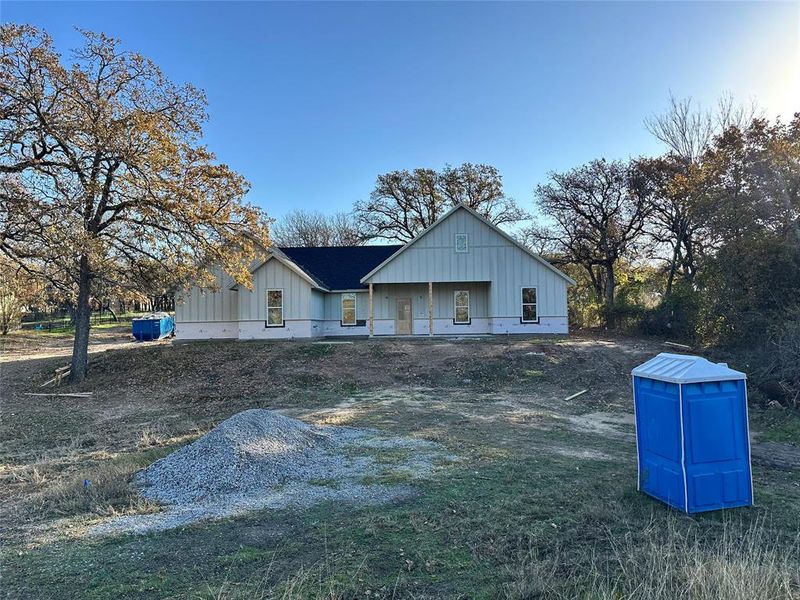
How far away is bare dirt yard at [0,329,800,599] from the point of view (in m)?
3.70

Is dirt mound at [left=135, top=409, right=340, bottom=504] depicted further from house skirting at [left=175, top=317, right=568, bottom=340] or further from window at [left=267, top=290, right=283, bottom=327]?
window at [left=267, top=290, right=283, bottom=327]

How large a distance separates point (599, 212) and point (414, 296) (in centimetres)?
1583

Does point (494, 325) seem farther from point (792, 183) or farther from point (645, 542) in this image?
point (645, 542)

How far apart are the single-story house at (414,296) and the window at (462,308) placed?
0.17 feet

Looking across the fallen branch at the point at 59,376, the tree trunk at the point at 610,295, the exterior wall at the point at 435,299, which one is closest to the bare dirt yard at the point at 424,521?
the fallen branch at the point at 59,376

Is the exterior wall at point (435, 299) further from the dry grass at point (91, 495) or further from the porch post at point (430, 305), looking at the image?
the dry grass at point (91, 495)

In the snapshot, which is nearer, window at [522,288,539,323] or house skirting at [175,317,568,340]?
house skirting at [175,317,568,340]

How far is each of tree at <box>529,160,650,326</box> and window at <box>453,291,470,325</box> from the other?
445 inches

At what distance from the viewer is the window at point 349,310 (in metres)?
26.8

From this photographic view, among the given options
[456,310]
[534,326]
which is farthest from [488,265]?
[534,326]

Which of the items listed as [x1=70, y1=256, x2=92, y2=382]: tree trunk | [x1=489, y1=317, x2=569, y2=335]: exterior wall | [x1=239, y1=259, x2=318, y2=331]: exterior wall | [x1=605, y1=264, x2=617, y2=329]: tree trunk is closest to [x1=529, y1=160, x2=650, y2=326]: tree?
[x1=605, y1=264, x2=617, y2=329]: tree trunk

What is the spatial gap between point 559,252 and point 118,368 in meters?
30.3

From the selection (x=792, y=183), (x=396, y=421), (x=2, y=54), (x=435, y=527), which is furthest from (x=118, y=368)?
(x=792, y=183)

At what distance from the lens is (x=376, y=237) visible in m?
43.7
